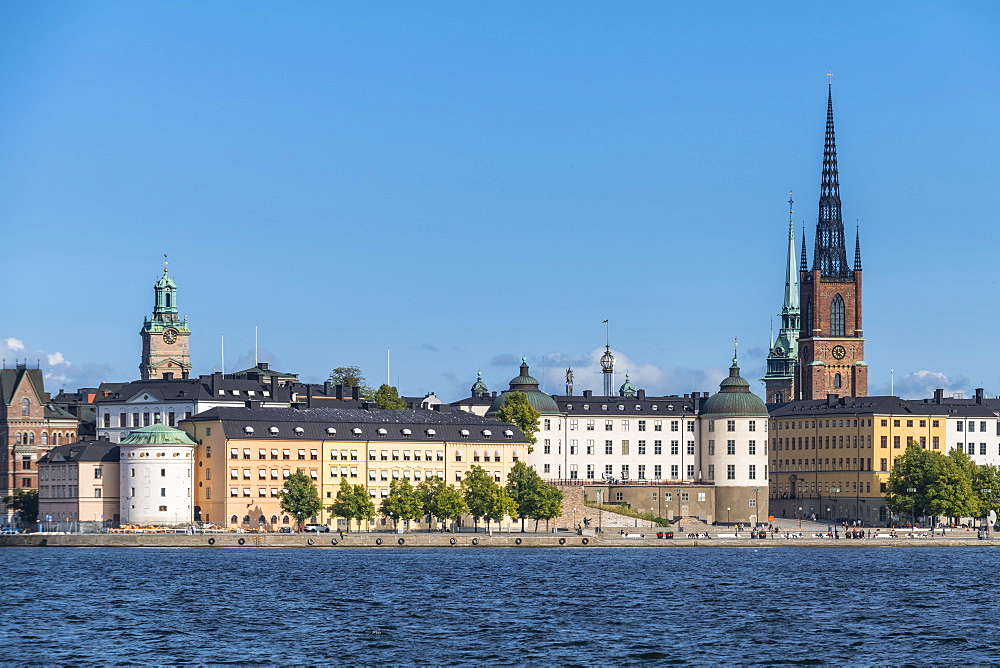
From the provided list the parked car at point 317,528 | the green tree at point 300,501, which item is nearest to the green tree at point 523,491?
the parked car at point 317,528

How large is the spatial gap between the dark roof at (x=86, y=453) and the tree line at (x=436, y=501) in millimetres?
14062

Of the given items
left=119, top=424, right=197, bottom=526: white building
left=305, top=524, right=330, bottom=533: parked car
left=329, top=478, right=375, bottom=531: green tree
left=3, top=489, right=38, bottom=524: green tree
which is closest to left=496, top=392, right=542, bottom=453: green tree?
left=329, top=478, right=375, bottom=531: green tree

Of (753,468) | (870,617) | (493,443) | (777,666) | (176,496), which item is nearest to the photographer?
(777,666)

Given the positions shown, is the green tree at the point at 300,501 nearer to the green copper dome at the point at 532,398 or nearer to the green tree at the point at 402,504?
the green tree at the point at 402,504

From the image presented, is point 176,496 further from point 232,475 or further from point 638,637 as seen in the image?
point 638,637

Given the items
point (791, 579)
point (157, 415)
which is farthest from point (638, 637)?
point (157, 415)

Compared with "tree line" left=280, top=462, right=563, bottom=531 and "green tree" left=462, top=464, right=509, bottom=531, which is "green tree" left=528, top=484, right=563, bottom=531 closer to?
"tree line" left=280, top=462, right=563, bottom=531

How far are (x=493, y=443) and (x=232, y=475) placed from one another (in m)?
24.3

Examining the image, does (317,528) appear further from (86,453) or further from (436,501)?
(86,453)

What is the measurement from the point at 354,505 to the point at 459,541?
1182 centimetres

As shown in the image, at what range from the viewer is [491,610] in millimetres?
93250

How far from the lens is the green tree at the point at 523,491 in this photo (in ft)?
547

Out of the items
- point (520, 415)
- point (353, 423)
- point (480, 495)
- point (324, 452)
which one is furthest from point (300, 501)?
point (520, 415)

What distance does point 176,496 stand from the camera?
6403 inches
